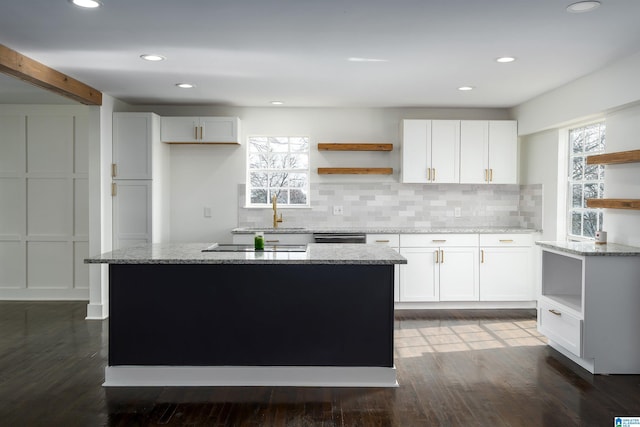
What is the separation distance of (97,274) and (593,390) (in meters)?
4.62

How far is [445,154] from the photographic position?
232 inches

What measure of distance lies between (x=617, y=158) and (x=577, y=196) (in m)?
1.23

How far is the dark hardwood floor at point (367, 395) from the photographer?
9.52ft

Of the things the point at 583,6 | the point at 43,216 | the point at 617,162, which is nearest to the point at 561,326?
the point at 617,162

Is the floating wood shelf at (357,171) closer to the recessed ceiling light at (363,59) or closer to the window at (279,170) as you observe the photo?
the window at (279,170)

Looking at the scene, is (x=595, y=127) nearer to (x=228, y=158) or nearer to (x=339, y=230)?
(x=339, y=230)

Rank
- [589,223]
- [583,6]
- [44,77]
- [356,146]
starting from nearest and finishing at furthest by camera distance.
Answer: [583,6] → [44,77] → [589,223] → [356,146]

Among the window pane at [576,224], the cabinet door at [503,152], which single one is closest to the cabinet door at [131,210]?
the cabinet door at [503,152]

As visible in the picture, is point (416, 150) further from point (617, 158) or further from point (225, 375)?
point (225, 375)

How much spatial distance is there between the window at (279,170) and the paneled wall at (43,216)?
200cm

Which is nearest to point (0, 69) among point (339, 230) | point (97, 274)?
point (97, 274)

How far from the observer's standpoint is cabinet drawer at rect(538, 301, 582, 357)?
3729 mm

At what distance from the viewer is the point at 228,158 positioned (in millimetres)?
6148

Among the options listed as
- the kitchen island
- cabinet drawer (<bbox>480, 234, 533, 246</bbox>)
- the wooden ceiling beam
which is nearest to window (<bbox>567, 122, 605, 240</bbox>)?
cabinet drawer (<bbox>480, 234, 533, 246</bbox>)
